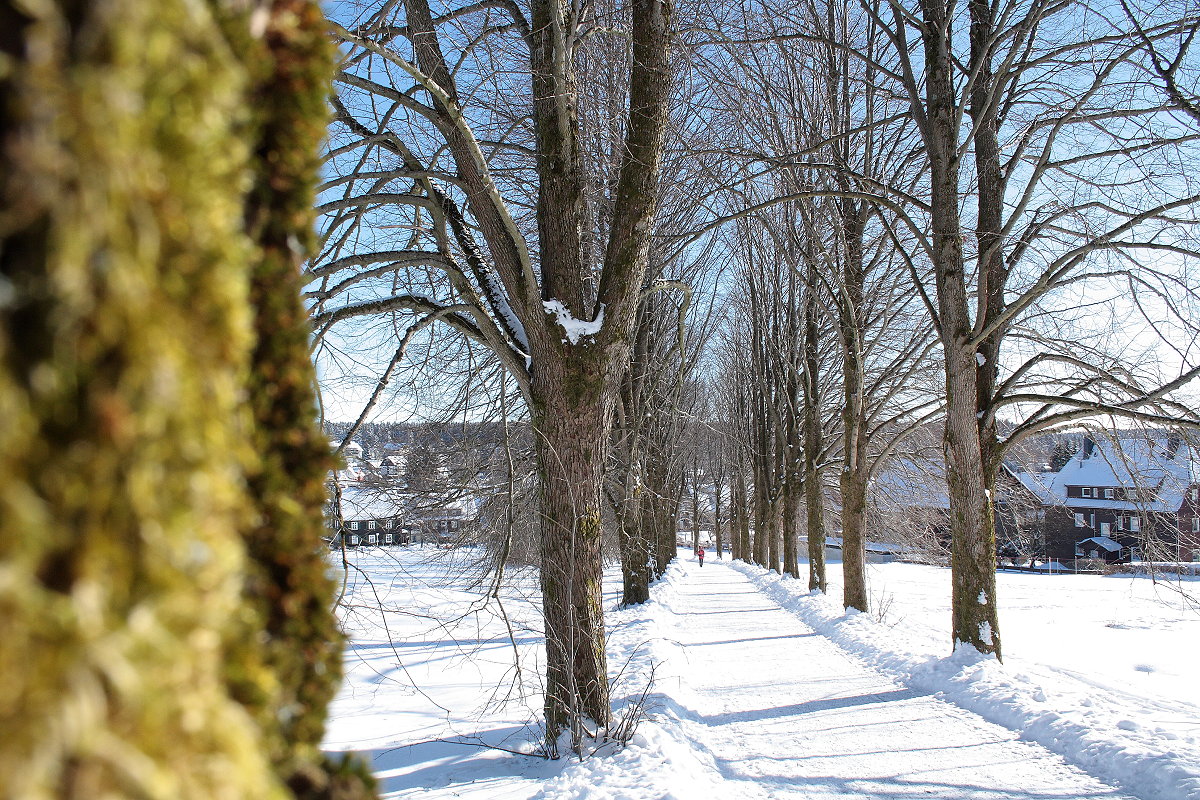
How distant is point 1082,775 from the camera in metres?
5.01

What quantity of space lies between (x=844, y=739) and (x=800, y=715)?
0.78 meters

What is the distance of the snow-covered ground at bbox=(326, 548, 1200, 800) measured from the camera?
4844 mm

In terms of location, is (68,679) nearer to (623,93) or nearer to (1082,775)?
(1082,775)

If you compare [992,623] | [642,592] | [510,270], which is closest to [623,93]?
[510,270]

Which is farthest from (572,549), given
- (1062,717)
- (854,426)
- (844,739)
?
(854,426)

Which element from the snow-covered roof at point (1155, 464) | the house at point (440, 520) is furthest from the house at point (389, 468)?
the snow-covered roof at point (1155, 464)

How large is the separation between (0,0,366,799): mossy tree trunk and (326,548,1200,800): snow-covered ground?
0.96 metres

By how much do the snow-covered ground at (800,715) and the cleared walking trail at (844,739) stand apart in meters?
0.02

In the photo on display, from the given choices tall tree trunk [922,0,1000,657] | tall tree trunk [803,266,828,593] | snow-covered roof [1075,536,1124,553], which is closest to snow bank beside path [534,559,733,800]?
tall tree trunk [922,0,1000,657]

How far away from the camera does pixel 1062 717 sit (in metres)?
5.82

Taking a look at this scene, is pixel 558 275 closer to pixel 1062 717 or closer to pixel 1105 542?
pixel 1062 717

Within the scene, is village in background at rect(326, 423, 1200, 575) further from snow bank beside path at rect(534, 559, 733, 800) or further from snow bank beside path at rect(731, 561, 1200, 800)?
snow bank beside path at rect(731, 561, 1200, 800)

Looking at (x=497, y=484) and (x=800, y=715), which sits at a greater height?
(x=497, y=484)

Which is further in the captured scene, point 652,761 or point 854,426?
point 854,426
